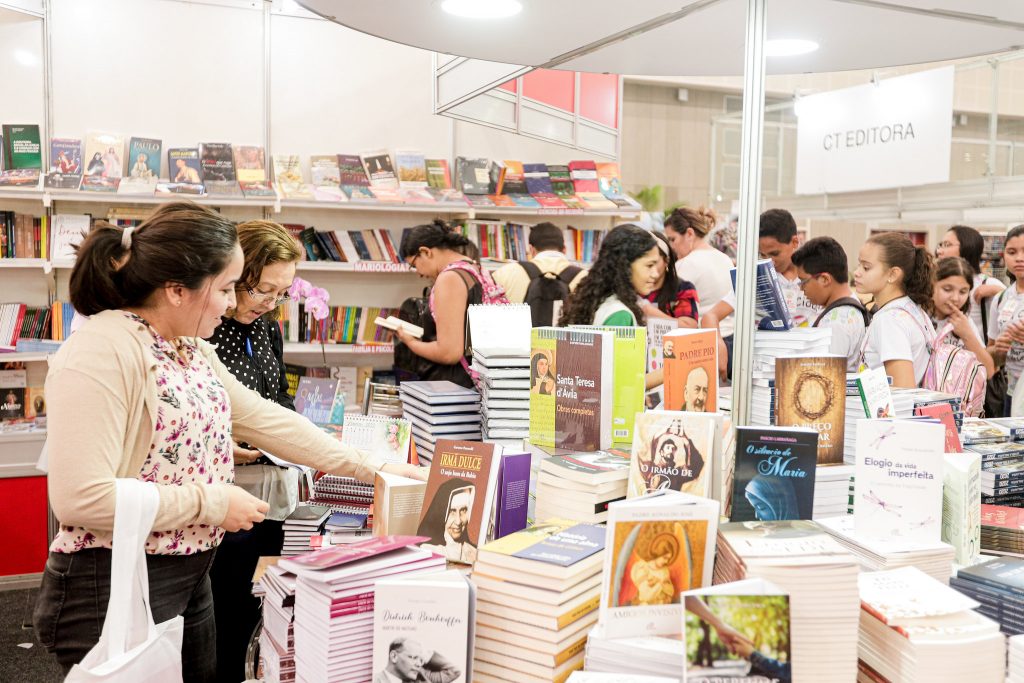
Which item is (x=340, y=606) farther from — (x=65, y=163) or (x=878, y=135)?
→ (x=878, y=135)

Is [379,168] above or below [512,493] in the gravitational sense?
above

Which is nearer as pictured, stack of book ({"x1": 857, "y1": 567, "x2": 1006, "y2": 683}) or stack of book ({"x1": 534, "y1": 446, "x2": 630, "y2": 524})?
stack of book ({"x1": 857, "y1": 567, "x2": 1006, "y2": 683})

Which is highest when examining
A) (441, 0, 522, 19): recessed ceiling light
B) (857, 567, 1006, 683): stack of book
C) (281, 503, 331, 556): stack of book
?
(441, 0, 522, 19): recessed ceiling light

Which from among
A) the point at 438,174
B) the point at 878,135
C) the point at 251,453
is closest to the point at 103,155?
the point at 438,174

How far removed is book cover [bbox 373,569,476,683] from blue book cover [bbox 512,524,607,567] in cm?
16

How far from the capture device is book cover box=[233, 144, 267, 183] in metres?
5.45

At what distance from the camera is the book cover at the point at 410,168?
5.79m

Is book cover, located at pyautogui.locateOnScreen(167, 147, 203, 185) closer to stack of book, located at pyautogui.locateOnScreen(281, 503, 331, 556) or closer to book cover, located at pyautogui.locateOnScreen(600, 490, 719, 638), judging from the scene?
stack of book, located at pyautogui.locateOnScreen(281, 503, 331, 556)

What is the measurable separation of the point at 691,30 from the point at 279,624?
1.68 metres

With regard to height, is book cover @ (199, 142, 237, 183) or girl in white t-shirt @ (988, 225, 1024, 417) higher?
book cover @ (199, 142, 237, 183)

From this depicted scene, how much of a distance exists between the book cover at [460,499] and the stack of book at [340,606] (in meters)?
0.31

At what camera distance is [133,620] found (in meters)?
1.65

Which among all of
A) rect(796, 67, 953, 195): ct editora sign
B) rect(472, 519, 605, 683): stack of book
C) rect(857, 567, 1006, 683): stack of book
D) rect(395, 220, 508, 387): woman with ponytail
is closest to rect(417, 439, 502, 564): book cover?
rect(472, 519, 605, 683): stack of book

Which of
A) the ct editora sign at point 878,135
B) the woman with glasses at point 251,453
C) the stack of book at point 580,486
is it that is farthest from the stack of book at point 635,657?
the ct editora sign at point 878,135
